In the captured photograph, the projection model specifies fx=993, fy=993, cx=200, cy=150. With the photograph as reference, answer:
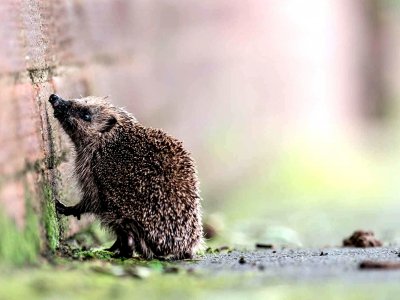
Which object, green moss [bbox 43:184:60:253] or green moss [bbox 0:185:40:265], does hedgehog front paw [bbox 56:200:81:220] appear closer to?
green moss [bbox 43:184:60:253]

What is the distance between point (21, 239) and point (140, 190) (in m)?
1.63

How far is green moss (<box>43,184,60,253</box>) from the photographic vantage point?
6488mm

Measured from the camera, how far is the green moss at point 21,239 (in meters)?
A: 5.43

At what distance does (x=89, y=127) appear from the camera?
7996 mm

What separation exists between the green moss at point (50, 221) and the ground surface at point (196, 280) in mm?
195

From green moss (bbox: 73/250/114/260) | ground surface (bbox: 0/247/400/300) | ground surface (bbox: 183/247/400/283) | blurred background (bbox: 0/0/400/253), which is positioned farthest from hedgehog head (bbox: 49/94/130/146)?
ground surface (bbox: 0/247/400/300)

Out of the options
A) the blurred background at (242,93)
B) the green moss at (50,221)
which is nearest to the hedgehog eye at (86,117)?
the blurred background at (242,93)

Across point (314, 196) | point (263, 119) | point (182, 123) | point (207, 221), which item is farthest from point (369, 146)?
point (207, 221)

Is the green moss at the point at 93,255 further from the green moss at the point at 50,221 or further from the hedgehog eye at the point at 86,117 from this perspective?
the hedgehog eye at the point at 86,117

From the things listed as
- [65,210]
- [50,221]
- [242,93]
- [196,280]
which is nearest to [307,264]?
[196,280]

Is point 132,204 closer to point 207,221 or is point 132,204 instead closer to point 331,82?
point 207,221

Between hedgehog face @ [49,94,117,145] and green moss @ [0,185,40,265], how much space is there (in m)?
1.77

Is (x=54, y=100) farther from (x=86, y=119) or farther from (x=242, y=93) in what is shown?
(x=242, y=93)

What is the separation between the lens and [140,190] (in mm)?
7184
